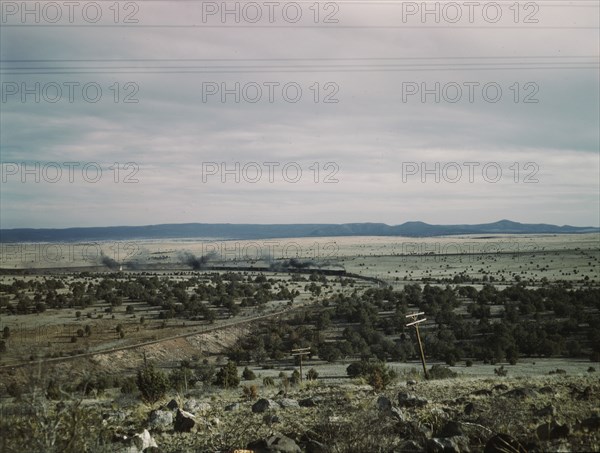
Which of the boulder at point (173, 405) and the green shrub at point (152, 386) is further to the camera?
the green shrub at point (152, 386)

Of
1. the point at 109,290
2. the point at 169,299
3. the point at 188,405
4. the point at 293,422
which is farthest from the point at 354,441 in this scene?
the point at 109,290

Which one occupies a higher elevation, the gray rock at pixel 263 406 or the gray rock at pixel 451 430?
the gray rock at pixel 451 430

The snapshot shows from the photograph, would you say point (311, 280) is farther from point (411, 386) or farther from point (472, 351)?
point (411, 386)

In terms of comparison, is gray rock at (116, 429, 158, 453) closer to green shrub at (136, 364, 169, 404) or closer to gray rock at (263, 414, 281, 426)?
gray rock at (263, 414, 281, 426)

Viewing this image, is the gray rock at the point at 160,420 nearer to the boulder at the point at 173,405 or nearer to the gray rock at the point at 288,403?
the boulder at the point at 173,405

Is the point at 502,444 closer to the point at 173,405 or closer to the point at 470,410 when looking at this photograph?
the point at 470,410

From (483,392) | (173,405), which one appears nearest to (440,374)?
(483,392)

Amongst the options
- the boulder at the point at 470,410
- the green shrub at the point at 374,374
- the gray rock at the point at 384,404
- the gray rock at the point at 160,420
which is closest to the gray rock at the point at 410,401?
the gray rock at the point at 384,404
